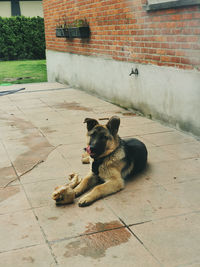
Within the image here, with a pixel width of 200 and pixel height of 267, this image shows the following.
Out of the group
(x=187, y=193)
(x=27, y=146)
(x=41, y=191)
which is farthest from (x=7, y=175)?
(x=187, y=193)

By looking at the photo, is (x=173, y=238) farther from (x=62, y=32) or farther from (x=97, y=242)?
(x=62, y=32)

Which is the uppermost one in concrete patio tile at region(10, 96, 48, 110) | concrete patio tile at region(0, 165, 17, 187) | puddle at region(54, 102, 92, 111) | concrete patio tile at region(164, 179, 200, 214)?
concrete patio tile at region(10, 96, 48, 110)

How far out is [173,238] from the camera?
311cm

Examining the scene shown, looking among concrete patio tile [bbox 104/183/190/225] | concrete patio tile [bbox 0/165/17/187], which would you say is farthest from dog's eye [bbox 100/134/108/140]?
concrete patio tile [bbox 0/165/17/187]

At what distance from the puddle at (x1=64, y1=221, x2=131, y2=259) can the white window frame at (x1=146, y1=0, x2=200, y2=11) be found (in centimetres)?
402

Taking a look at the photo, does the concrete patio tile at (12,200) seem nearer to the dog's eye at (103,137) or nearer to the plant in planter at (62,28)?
the dog's eye at (103,137)

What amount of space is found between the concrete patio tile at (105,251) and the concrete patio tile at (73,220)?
12 cm

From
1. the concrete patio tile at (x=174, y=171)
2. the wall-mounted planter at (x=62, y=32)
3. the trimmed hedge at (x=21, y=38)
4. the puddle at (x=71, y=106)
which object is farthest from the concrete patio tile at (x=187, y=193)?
the trimmed hedge at (x=21, y=38)

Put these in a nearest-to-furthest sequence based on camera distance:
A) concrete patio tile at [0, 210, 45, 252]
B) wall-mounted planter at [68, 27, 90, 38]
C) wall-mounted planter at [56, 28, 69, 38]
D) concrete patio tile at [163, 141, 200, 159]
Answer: concrete patio tile at [0, 210, 45, 252], concrete patio tile at [163, 141, 200, 159], wall-mounted planter at [68, 27, 90, 38], wall-mounted planter at [56, 28, 69, 38]

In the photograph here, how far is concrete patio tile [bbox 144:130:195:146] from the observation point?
5.87m

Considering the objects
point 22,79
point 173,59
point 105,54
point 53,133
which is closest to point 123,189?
point 53,133

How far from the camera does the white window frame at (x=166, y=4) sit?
5.79m

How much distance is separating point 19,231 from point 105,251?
88cm

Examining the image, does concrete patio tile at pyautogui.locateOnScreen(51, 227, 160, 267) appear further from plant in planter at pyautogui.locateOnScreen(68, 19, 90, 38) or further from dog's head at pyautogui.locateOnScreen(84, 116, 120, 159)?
plant in planter at pyautogui.locateOnScreen(68, 19, 90, 38)
